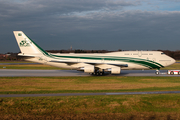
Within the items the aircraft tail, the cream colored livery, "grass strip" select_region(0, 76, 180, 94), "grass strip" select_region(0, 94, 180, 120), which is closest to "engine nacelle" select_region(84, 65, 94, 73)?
the cream colored livery

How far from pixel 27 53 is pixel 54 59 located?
5.55m

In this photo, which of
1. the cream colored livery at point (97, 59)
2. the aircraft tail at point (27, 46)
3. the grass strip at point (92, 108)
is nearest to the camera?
the grass strip at point (92, 108)

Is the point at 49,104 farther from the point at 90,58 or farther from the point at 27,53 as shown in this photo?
the point at 27,53

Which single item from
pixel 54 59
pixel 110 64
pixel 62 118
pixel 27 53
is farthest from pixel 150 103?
pixel 27 53

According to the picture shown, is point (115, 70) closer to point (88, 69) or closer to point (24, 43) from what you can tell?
point (88, 69)

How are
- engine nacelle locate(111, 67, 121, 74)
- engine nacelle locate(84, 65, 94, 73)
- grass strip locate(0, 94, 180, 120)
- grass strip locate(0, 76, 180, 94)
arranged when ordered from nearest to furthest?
grass strip locate(0, 94, 180, 120)
grass strip locate(0, 76, 180, 94)
engine nacelle locate(111, 67, 121, 74)
engine nacelle locate(84, 65, 94, 73)

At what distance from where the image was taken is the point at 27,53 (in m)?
36.5

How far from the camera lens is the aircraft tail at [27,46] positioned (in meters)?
36.3

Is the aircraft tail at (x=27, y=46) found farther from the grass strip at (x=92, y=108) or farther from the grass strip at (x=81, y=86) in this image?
the grass strip at (x=92, y=108)

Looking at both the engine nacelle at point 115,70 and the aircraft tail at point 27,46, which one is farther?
the aircraft tail at point 27,46

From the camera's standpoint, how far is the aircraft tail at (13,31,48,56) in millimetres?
36281

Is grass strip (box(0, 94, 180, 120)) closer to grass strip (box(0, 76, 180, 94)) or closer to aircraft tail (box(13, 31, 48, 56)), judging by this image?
grass strip (box(0, 76, 180, 94))

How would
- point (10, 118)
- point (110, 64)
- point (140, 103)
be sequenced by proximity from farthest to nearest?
point (110, 64) → point (140, 103) → point (10, 118)

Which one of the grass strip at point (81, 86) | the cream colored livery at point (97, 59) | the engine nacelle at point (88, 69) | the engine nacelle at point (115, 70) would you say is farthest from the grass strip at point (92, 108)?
the cream colored livery at point (97, 59)
